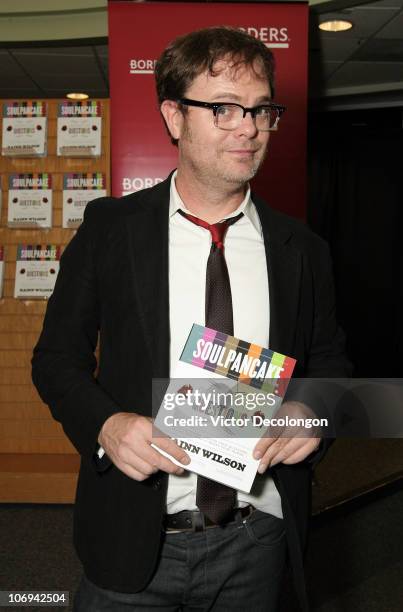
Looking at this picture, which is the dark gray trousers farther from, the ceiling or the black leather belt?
the ceiling

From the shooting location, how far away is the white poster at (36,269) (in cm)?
400

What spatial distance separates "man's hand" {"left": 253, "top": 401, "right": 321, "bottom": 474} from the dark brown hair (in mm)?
652

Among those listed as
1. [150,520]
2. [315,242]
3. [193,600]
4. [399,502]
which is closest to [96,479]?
[150,520]

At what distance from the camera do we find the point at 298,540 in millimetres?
1312

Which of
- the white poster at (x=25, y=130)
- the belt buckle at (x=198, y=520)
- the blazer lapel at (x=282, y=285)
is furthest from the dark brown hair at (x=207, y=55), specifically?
the white poster at (x=25, y=130)

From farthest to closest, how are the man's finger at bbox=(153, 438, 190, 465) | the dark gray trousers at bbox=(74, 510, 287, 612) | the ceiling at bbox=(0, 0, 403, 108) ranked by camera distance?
the ceiling at bbox=(0, 0, 403, 108), the dark gray trousers at bbox=(74, 510, 287, 612), the man's finger at bbox=(153, 438, 190, 465)

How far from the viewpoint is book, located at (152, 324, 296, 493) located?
108 cm

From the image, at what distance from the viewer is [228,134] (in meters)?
1.29

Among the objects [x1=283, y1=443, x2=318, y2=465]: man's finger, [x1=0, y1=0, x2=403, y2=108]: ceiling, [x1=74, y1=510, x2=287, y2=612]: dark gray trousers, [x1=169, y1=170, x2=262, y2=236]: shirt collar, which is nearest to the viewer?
[x1=283, y1=443, x2=318, y2=465]: man's finger

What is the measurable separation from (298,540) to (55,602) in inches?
62.9

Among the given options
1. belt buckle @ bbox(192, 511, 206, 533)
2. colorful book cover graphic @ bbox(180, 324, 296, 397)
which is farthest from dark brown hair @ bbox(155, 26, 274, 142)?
belt buckle @ bbox(192, 511, 206, 533)

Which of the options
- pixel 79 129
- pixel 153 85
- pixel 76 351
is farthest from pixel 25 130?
pixel 76 351

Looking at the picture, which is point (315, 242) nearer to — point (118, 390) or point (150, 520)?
point (118, 390)

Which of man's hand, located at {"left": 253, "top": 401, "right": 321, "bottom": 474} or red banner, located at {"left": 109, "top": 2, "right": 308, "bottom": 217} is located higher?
red banner, located at {"left": 109, "top": 2, "right": 308, "bottom": 217}
